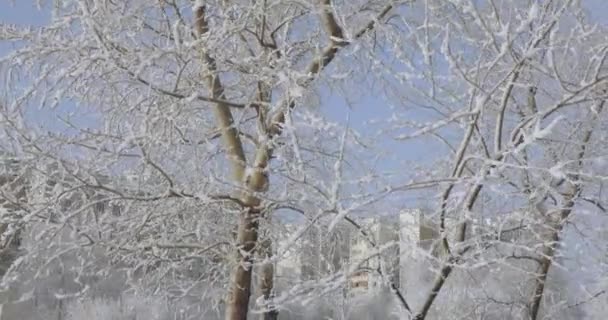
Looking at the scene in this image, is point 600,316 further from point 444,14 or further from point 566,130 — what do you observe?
point 444,14

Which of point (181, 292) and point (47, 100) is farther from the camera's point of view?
point (181, 292)

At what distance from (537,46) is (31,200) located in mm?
2269

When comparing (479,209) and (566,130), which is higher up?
(566,130)

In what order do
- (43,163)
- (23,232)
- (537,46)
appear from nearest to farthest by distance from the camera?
(537,46) < (43,163) < (23,232)

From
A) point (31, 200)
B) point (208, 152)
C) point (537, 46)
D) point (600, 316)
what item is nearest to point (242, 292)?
point (208, 152)

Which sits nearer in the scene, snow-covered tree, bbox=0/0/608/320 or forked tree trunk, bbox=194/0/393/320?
snow-covered tree, bbox=0/0/608/320

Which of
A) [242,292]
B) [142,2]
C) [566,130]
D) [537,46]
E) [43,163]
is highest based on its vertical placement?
[142,2]

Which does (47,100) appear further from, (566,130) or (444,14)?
(566,130)

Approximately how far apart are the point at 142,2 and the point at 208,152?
0.80 metres

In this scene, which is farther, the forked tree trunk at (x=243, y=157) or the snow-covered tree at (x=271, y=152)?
the forked tree trunk at (x=243, y=157)

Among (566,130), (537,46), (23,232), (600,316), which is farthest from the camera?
(600,316)

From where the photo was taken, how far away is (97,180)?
10.3 feet

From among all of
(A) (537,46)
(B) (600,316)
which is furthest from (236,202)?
(B) (600,316)

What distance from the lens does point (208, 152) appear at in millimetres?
3730
